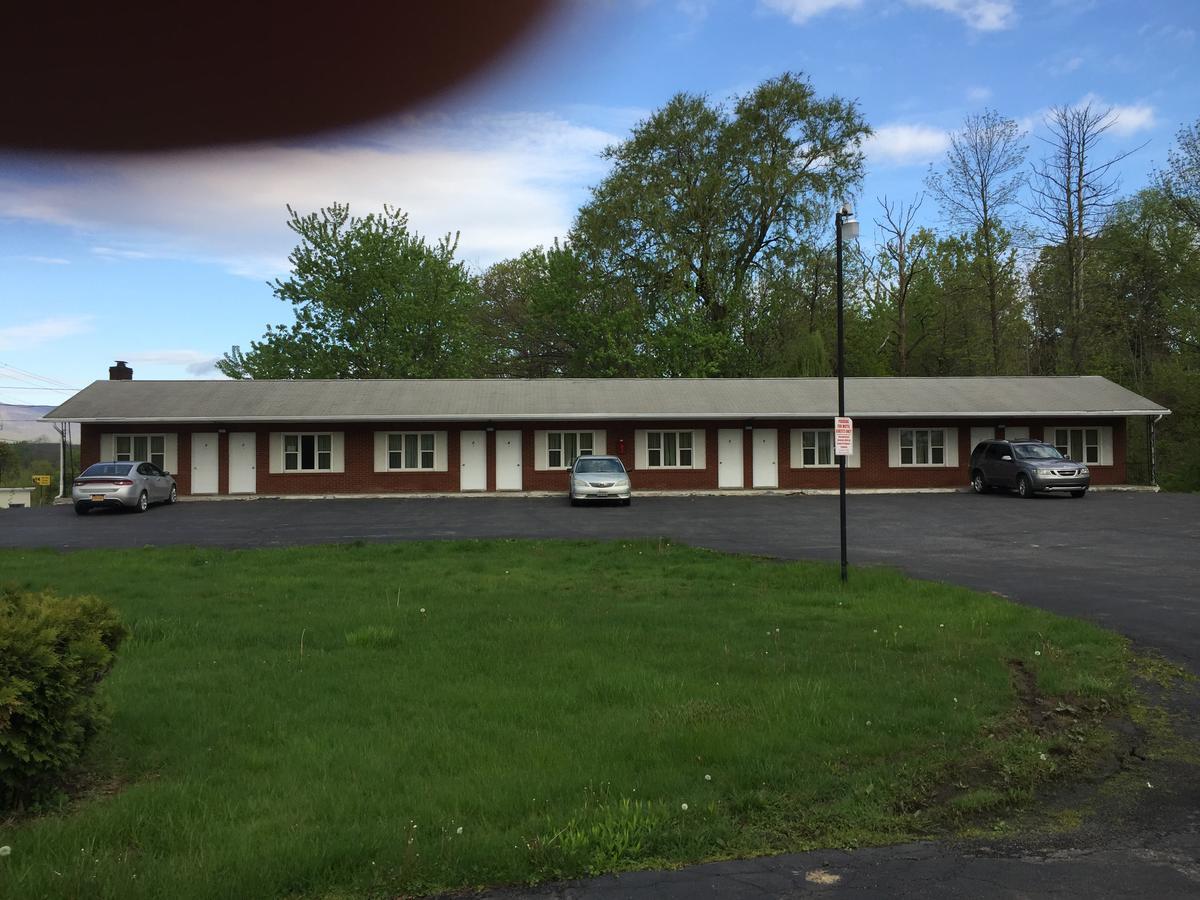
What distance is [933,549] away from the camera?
16.1 metres

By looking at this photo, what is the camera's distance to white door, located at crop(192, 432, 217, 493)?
101ft

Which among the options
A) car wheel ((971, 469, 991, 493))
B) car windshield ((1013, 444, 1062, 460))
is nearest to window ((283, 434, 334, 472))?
car wheel ((971, 469, 991, 493))

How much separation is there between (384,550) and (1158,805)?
1308cm

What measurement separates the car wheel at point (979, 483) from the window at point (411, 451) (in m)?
19.4

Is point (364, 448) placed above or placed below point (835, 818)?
above

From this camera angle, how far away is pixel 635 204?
43.9 m

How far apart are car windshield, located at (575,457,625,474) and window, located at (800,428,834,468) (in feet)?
26.7

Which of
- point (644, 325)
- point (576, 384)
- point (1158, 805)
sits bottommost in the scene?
point (1158, 805)

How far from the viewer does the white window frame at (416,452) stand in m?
31.4

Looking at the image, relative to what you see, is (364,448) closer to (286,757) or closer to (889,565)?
(889,565)

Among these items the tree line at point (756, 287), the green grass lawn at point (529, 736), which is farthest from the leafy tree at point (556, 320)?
the green grass lawn at point (529, 736)

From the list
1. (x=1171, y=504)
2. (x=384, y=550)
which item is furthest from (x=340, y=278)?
(x=1171, y=504)

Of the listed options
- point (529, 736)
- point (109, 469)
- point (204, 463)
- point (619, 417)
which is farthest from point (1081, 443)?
point (529, 736)

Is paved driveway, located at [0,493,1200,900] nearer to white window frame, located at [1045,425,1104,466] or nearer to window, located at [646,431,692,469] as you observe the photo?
window, located at [646,431,692,469]
